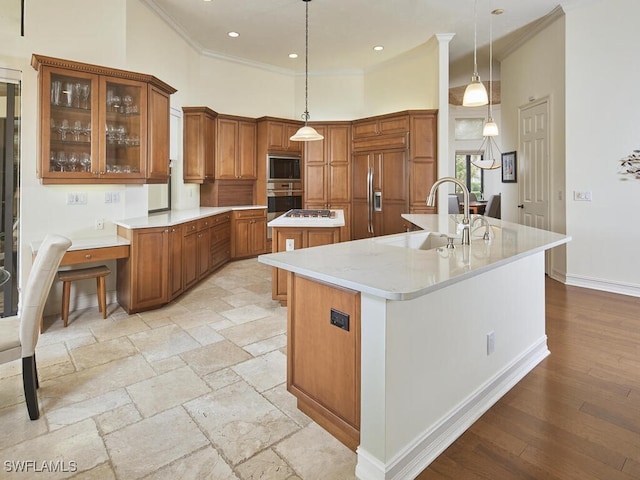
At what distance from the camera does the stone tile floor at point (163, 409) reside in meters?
1.69

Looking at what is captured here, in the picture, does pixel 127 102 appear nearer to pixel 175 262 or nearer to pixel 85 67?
pixel 85 67

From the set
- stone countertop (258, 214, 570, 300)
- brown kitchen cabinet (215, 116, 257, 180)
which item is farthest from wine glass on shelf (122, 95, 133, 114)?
stone countertop (258, 214, 570, 300)

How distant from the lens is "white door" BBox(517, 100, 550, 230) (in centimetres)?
513

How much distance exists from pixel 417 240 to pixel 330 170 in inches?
161

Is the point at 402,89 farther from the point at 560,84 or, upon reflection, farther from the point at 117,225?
the point at 117,225

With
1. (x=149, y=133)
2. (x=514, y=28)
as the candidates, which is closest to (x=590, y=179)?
(x=514, y=28)

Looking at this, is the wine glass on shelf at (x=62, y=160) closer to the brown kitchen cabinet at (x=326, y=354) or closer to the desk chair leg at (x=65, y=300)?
the desk chair leg at (x=65, y=300)

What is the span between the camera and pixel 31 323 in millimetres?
1980

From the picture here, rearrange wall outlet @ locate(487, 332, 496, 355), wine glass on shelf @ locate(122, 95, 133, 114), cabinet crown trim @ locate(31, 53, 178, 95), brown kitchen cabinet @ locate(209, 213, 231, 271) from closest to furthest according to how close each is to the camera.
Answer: wall outlet @ locate(487, 332, 496, 355)
cabinet crown trim @ locate(31, 53, 178, 95)
wine glass on shelf @ locate(122, 95, 133, 114)
brown kitchen cabinet @ locate(209, 213, 231, 271)

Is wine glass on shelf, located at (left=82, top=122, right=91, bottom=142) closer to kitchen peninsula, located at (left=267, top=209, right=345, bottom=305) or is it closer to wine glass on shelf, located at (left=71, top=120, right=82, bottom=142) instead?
wine glass on shelf, located at (left=71, top=120, right=82, bottom=142)

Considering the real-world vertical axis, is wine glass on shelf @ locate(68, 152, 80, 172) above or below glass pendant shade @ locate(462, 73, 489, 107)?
below

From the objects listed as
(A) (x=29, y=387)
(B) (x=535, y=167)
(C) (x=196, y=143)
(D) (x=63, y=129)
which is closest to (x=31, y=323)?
(A) (x=29, y=387)

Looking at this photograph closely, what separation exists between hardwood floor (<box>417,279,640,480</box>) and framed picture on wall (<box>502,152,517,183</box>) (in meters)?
3.39

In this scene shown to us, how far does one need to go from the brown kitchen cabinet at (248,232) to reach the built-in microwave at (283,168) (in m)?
0.63
